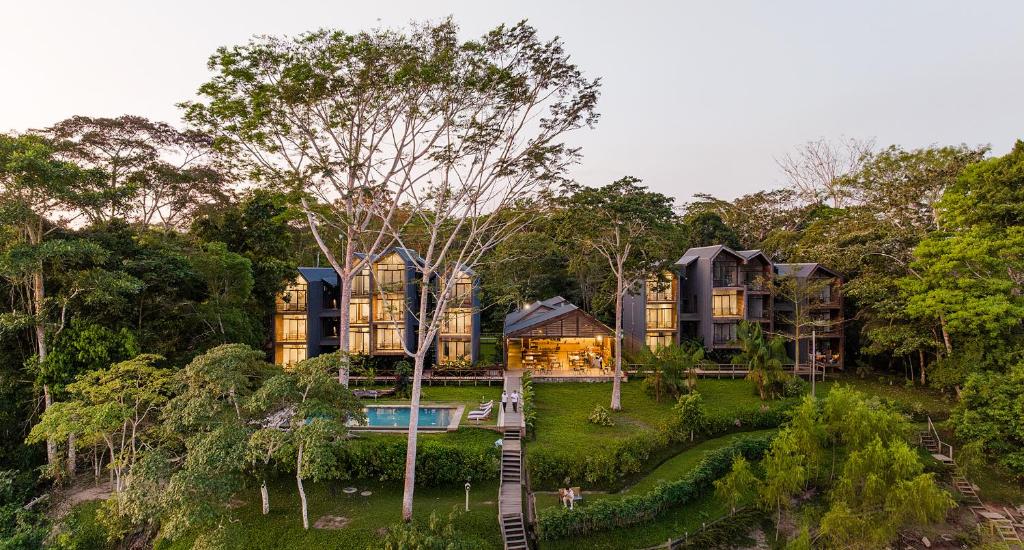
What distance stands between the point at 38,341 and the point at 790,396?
2885 cm

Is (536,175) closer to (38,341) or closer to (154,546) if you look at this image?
(154,546)

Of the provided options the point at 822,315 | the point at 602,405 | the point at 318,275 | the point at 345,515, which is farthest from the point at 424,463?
the point at 822,315

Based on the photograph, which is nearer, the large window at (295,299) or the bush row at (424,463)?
the bush row at (424,463)

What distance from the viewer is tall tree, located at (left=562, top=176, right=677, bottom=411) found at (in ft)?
64.9

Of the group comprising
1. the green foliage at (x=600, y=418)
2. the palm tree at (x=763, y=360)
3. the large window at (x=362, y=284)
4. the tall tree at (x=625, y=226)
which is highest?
the tall tree at (x=625, y=226)

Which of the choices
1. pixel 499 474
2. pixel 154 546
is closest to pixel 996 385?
pixel 499 474

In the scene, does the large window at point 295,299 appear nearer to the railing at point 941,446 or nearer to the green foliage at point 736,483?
the green foliage at point 736,483

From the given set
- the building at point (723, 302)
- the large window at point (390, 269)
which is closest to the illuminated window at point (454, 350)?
the large window at point (390, 269)

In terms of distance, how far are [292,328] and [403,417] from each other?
10.8 m

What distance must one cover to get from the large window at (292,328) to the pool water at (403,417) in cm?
853

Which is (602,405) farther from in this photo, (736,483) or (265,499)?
(265,499)

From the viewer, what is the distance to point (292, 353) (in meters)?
26.2

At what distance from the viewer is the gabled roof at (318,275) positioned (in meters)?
26.1

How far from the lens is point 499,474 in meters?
15.2
